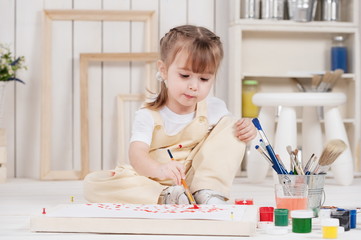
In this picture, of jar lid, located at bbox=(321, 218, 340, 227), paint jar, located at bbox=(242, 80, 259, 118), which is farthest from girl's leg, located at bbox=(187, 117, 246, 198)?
paint jar, located at bbox=(242, 80, 259, 118)

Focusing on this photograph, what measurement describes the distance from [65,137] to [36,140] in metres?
0.13

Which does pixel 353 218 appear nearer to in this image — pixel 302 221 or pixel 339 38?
pixel 302 221

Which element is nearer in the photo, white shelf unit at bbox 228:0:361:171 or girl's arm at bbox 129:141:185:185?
girl's arm at bbox 129:141:185:185

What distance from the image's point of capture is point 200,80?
1.88 metres

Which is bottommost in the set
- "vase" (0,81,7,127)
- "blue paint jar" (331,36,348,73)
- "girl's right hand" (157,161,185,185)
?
"girl's right hand" (157,161,185,185)

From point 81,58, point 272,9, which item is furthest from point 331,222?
point 81,58

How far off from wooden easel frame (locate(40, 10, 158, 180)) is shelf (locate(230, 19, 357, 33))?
1.24 ft

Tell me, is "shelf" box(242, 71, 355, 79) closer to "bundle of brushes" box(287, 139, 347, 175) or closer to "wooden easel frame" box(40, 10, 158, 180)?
"wooden easel frame" box(40, 10, 158, 180)

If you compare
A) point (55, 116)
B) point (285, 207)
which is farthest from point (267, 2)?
point (285, 207)

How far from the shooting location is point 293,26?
297 cm

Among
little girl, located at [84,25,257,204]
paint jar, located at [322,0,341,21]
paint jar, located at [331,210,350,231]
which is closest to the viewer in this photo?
paint jar, located at [331,210,350,231]

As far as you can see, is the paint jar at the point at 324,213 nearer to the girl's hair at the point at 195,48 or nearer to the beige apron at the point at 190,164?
the beige apron at the point at 190,164

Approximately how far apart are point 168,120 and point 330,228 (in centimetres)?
75

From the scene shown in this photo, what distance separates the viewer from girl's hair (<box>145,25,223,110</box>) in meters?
1.86
